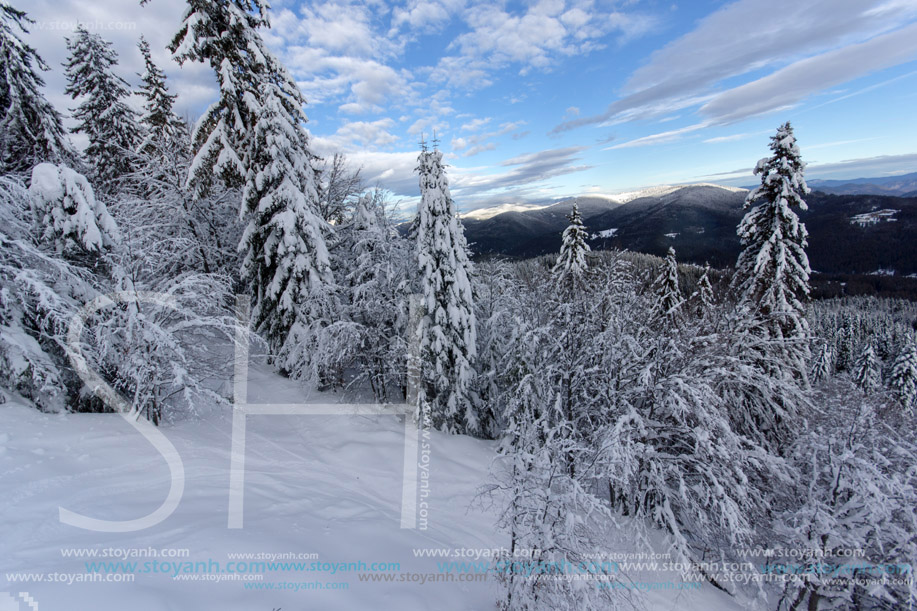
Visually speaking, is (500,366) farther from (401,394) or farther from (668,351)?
(668,351)

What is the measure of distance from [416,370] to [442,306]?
8.64 ft

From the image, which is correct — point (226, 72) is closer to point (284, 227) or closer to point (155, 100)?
point (284, 227)

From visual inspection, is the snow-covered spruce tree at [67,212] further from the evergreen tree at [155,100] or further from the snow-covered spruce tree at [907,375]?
the snow-covered spruce tree at [907,375]

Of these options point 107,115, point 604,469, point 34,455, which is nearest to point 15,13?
point 107,115

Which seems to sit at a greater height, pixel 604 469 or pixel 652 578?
pixel 604 469

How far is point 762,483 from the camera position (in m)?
10.2

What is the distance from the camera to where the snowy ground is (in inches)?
159

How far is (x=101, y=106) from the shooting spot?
19.1 m

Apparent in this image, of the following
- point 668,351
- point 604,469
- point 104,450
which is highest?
point 668,351

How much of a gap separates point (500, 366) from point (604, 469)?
25.4ft

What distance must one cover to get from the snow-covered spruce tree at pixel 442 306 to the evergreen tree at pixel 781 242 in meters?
11.1

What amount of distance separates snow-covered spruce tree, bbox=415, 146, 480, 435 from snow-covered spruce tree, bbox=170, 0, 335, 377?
3738 millimetres

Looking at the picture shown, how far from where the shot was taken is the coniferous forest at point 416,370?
19.9 feet

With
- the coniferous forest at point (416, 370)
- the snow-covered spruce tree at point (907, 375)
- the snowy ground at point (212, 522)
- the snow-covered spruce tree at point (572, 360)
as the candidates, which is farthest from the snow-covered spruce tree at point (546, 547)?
the snow-covered spruce tree at point (907, 375)
